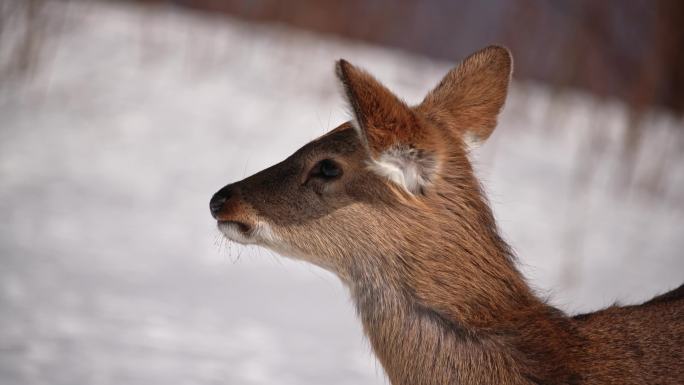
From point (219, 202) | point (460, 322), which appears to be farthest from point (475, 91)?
point (219, 202)

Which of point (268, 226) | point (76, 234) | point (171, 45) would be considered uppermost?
point (171, 45)

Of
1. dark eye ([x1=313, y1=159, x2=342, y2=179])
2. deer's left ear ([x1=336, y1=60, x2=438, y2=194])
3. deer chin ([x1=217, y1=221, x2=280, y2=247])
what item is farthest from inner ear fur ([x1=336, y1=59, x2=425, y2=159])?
deer chin ([x1=217, y1=221, x2=280, y2=247])

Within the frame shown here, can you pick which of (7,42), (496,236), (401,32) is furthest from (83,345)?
(401,32)

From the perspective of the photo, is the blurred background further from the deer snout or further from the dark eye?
the deer snout

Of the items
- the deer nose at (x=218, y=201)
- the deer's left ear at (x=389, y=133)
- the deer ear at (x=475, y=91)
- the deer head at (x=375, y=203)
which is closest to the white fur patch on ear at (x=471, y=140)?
the deer ear at (x=475, y=91)

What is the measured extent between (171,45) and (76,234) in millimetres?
7091

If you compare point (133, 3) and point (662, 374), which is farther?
point (133, 3)

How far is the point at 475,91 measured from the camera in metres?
3.51

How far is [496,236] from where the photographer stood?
3.05 m

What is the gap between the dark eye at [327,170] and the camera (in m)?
3.12

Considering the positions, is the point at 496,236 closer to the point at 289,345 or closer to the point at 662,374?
the point at 662,374

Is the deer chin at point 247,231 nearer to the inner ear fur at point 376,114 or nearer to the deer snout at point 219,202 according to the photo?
the deer snout at point 219,202

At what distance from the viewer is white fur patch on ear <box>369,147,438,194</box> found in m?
2.83

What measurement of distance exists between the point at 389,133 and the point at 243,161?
673cm
